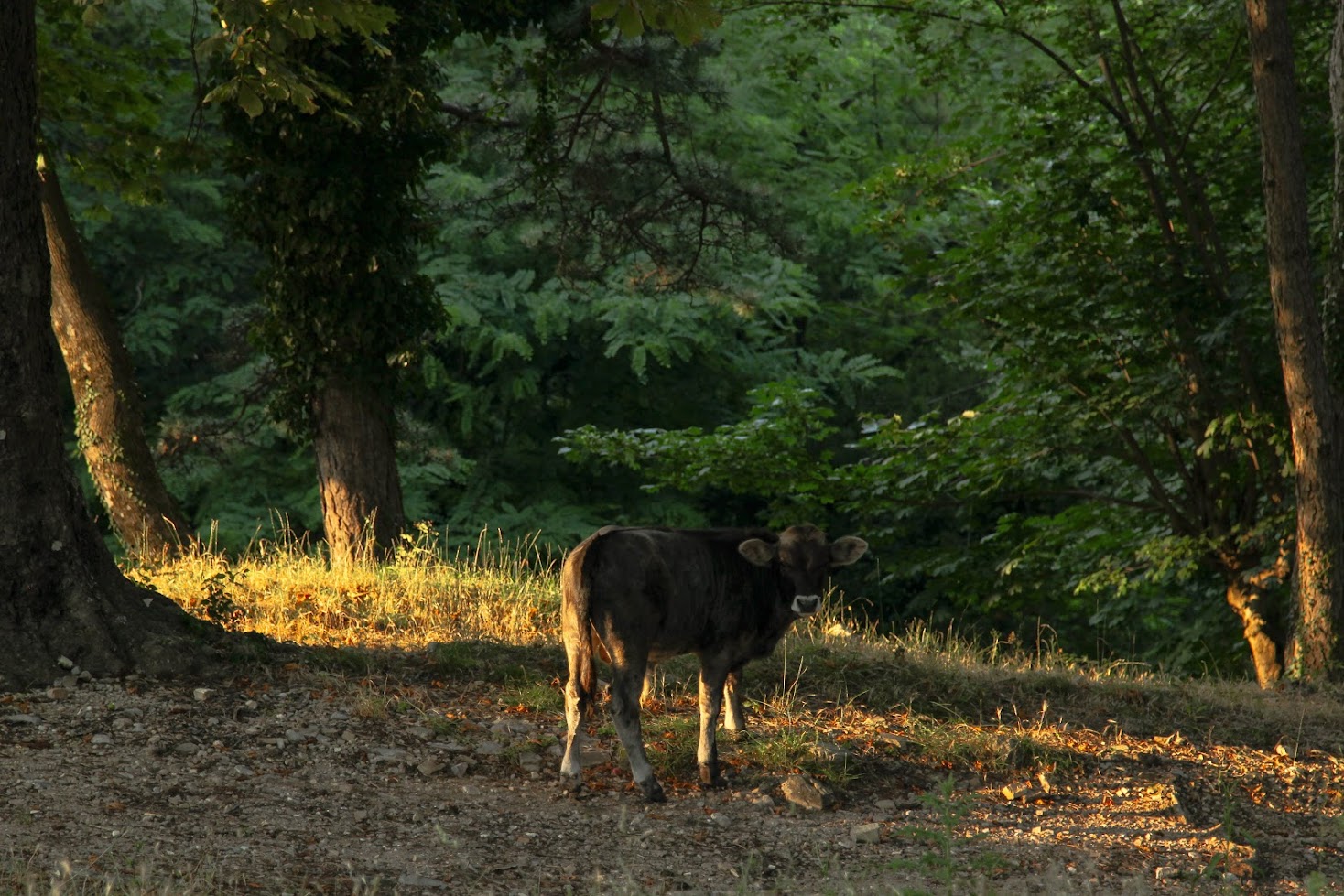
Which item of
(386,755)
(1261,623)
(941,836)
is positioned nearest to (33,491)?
(386,755)

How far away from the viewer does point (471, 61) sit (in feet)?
83.9

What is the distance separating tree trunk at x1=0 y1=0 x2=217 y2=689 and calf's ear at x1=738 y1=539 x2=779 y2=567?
143 inches

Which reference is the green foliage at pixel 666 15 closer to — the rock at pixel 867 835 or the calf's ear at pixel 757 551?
the calf's ear at pixel 757 551

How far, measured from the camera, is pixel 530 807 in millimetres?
7461

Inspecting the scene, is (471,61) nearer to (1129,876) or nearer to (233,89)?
(233,89)

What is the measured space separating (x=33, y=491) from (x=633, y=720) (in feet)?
13.0

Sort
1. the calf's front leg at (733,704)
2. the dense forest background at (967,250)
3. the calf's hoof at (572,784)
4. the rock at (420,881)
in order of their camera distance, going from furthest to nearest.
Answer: the dense forest background at (967,250) < the calf's front leg at (733,704) < the calf's hoof at (572,784) < the rock at (420,881)

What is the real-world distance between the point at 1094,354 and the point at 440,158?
23.7ft

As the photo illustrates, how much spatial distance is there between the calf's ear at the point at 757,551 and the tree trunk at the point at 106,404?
8245mm

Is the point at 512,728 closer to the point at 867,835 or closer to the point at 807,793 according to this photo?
the point at 807,793

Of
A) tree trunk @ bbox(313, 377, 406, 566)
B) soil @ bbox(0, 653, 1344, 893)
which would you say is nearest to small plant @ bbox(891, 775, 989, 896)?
soil @ bbox(0, 653, 1344, 893)

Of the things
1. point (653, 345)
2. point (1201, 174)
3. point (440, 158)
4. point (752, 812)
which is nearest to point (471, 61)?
point (653, 345)

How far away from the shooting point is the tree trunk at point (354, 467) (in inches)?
517

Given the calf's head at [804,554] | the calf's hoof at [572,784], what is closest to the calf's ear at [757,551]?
the calf's head at [804,554]
